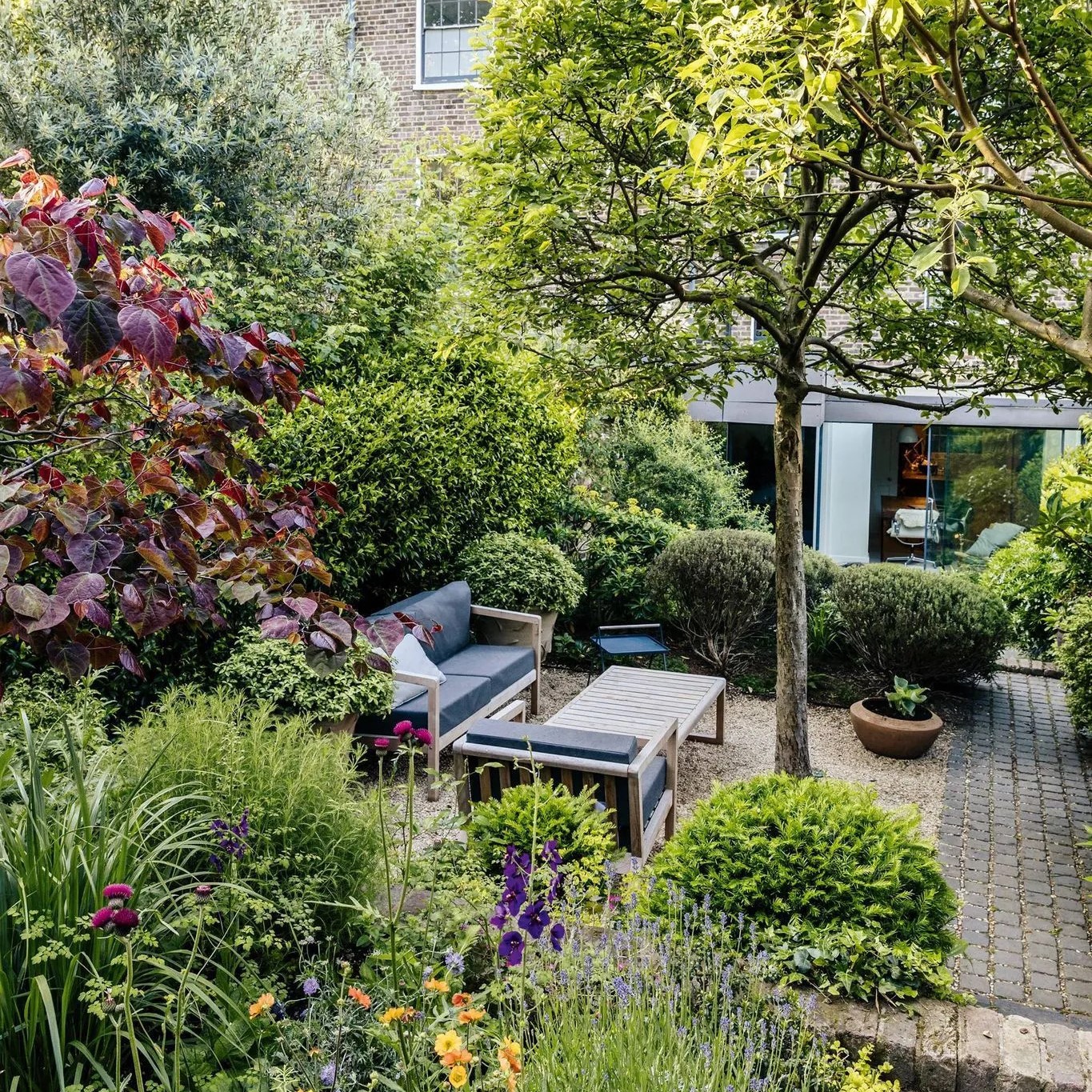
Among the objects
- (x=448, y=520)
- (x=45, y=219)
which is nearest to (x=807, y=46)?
(x=45, y=219)

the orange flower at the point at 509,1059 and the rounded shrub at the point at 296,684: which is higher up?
the orange flower at the point at 509,1059

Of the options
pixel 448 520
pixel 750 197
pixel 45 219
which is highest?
pixel 750 197

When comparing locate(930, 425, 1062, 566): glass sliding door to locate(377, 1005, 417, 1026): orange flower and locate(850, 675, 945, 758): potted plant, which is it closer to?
locate(850, 675, 945, 758): potted plant

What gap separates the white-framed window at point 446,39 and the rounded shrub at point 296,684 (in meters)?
11.9

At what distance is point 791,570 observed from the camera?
6.08 m

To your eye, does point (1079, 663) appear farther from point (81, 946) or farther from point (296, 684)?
point (81, 946)

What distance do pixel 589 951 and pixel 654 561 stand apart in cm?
688

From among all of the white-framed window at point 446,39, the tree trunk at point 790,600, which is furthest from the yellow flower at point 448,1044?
the white-framed window at point 446,39

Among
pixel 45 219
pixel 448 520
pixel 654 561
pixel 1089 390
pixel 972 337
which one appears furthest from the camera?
pixel 654 561

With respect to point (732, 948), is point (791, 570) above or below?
above

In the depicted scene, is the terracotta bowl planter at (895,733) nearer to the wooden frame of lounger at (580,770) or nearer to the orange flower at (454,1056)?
the wooden frame of lounger at (580,770)

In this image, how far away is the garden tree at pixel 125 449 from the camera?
1849mm

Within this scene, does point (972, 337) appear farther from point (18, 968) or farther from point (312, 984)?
point (18, 968)

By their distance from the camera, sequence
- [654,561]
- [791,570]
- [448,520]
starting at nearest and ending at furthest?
[791,570]
[448,520]
[654,561]
